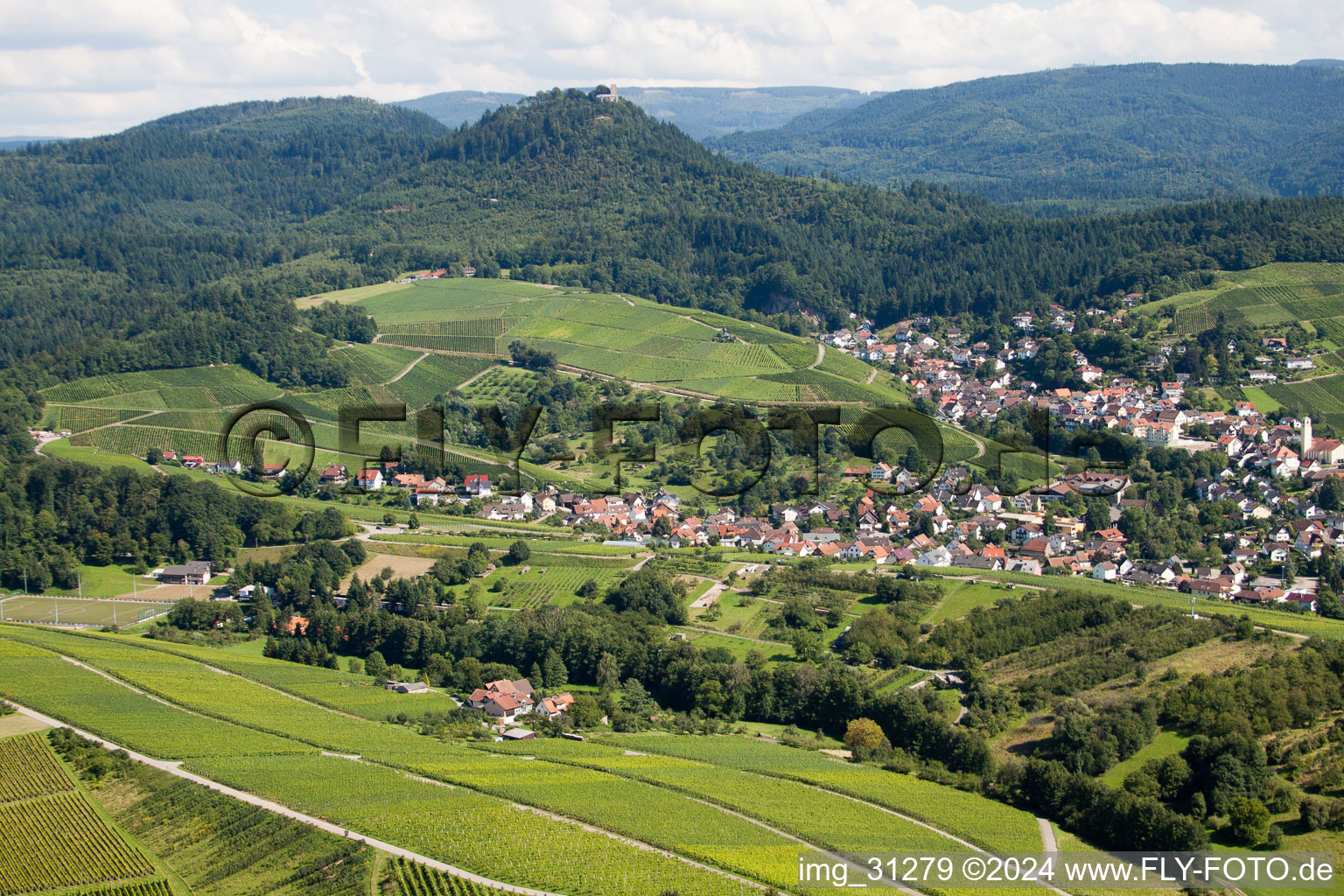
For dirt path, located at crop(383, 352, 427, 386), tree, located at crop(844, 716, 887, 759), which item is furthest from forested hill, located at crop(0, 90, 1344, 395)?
tree, located at crop(844, 716, 887, 759)

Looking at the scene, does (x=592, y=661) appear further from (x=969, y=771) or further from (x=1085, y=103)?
(x=1085, y=103)

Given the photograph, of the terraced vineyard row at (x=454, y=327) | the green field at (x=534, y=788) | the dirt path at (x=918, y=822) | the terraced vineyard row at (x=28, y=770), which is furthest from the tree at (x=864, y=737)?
the terraced vineyard row at (x=454, y=327)

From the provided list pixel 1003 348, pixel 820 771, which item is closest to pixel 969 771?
pixel 820 771

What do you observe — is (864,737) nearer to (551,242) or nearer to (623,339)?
(623,339)

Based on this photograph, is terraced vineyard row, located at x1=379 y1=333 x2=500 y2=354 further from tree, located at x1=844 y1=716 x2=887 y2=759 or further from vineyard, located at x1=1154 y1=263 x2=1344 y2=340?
tree, located at x1=844 y1=716 x2=887 y2=759

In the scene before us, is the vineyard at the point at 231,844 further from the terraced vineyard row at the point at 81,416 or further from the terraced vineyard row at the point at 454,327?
the terraced vineyard row at the point at 454,327

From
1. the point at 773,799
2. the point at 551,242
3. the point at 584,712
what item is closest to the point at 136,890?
the point at 584,712

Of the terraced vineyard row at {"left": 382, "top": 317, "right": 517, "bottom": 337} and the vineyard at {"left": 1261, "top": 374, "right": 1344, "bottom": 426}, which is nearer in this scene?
the vineyard at {"left": 1261, "top": 374, "right": 1344, "bottom": 426}
